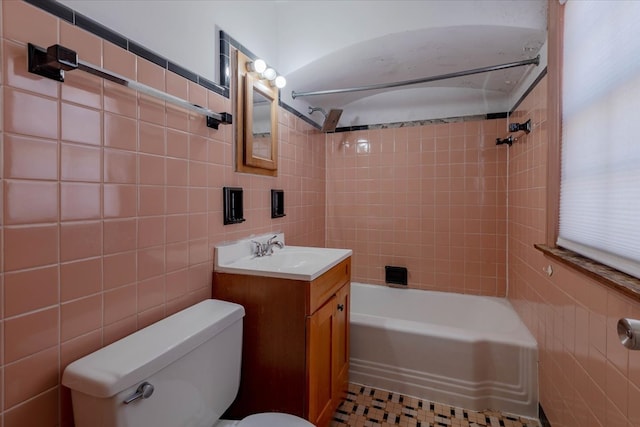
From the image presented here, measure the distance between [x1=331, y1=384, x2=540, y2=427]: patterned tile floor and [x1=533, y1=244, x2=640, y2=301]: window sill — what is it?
100 cm

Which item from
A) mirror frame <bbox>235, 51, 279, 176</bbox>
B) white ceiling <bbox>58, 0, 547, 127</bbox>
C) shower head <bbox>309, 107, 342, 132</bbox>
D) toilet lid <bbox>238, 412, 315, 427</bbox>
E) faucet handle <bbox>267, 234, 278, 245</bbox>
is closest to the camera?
toilet lid <bbox>238, 412, 315, 427</bbox>

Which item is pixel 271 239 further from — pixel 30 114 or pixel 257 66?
pixel 30 114

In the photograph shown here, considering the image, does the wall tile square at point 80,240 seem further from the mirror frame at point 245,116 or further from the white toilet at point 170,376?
the mirror frame at point 245,116

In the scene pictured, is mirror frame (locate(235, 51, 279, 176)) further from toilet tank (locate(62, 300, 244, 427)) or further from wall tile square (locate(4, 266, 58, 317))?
wall tile square (locate(4, 266, 58, 317))

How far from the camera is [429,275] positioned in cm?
264

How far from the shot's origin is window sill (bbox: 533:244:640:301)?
31.6 inches

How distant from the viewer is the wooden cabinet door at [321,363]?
1269 millimetres

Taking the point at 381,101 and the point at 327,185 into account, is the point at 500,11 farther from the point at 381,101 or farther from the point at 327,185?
the point at 327,185

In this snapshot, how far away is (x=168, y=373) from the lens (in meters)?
0.88

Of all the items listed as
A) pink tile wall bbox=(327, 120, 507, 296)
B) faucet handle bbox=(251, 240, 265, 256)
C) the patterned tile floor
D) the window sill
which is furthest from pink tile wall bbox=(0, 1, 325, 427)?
pink tile wall bbox=(327, 120, 507, 296)

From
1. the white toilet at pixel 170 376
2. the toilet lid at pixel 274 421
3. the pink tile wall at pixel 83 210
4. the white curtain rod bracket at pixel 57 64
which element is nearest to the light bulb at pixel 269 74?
the pink tile wall at pixel 83 210

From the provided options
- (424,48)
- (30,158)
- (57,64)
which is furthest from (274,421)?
(424,48)

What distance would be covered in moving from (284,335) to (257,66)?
1.37 meters

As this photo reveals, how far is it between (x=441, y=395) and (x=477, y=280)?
1085mm
